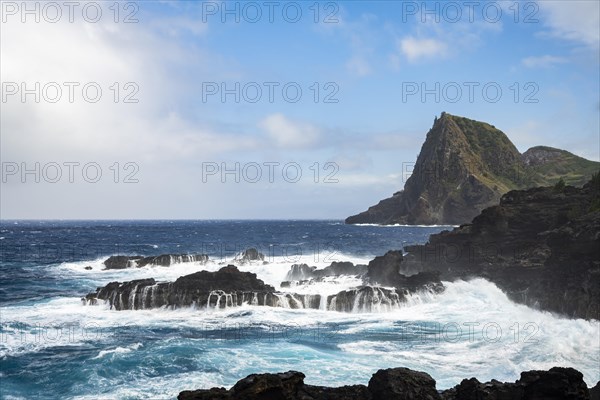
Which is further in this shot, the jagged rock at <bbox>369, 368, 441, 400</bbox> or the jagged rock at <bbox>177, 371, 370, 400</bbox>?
the jagged rock at <bbox>369, 368, 441, 400</bbox>

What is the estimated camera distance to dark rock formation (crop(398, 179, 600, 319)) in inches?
1212

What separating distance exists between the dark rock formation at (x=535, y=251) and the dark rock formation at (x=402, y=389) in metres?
19.1

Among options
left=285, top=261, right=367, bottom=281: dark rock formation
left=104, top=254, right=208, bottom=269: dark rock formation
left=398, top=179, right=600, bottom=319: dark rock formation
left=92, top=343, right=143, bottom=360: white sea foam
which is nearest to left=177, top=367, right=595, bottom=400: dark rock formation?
left=92, top=343, right=143, bottom=360: white sea foam

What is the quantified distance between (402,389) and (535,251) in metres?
→ 31.1

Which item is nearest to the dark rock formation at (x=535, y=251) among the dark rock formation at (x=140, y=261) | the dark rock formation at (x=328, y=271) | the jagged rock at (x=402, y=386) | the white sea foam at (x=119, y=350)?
the dark rock formation at (x=328, y=271)

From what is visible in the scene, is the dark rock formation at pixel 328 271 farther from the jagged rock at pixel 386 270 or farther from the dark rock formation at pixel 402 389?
the dark rock formation at pixel 402 389

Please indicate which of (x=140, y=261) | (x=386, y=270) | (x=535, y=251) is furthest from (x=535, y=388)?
(x=140, y=261)

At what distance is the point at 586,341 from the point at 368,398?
17277mm

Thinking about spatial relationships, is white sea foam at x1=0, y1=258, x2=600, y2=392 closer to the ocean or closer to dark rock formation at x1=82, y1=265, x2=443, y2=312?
the ocean

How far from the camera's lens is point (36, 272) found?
197 feet

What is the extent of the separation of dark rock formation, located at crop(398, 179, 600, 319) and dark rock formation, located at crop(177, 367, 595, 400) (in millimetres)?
19146

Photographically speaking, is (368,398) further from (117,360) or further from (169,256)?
(169,256)

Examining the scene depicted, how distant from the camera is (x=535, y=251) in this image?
39.4m

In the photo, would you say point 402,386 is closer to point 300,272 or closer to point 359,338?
point 359,338
